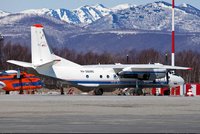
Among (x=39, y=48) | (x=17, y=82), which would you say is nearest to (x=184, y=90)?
(x=17, y=82)

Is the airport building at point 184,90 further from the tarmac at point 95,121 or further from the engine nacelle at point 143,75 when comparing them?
the tarmac at point 95,121

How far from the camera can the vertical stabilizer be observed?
75662mm

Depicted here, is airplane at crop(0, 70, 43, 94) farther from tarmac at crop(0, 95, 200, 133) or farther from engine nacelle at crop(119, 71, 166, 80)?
tarmac at crop(0, 95, 200, 133)

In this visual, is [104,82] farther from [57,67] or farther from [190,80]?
[190,80]

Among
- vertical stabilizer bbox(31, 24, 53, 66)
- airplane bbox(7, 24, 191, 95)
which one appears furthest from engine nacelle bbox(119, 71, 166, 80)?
vertical stabilizer bbox(31, 24, 53, 66)

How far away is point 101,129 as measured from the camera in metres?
30.7

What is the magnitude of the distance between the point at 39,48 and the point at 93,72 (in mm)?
6382

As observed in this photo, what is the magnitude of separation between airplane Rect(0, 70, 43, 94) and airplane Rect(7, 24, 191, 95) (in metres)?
10.8

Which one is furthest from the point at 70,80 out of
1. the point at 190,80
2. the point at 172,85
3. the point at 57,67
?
the point at 190,80

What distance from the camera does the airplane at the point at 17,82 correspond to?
8806 cm

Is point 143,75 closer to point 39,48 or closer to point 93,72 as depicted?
point 93,72

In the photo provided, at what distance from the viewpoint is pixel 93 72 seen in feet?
257

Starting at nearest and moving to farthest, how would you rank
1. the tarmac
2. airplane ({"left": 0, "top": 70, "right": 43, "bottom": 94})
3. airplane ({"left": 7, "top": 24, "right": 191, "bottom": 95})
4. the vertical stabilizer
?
the tarmac → airplane ({"left": 7, "top": 24, "right": 191, "bottom": 95}) → the vertical stabilizer → airplane ({"left": 0, "top": 70, "right": 43, "bottom": 94})

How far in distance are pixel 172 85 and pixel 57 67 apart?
14.9 meters
